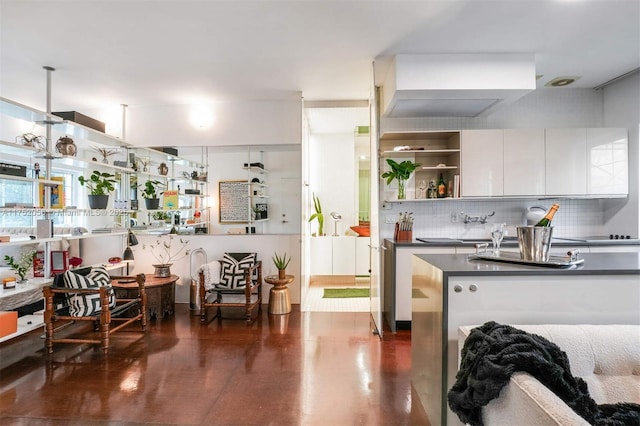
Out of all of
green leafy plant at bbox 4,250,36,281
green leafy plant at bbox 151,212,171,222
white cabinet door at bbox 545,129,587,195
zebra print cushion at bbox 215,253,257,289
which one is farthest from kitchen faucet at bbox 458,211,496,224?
green leafy plant at bbox 4,250,36,281

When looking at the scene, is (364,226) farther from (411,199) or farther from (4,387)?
(4,387)

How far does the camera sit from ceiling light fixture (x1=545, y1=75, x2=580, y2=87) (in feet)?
12.2

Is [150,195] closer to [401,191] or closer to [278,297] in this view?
[278,297]

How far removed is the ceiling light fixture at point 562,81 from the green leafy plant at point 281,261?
3.89 metres

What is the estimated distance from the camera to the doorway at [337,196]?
529 cm

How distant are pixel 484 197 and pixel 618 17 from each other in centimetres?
186

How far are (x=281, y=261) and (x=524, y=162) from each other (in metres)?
3.17

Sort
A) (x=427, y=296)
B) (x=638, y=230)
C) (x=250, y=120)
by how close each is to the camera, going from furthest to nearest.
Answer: (x=250, y=120), (x=638, y=230), (x=427, y=296)

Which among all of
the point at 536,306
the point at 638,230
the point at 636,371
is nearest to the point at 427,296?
the point at 536,306

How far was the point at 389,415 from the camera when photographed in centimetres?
208

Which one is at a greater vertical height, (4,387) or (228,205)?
(228,205)

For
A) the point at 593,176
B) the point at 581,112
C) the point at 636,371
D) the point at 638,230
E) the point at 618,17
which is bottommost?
the point at 636,371

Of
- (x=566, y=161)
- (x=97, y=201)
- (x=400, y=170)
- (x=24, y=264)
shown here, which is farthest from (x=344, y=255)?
(x=24, y=264)

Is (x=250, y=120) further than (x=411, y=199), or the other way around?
(x=250, y=120)
